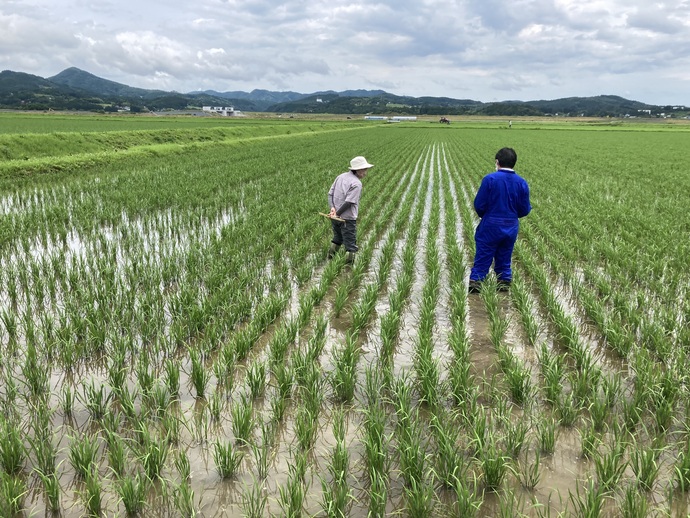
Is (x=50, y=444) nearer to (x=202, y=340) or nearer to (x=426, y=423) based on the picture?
(x=202, y=340)

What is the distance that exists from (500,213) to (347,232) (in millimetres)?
2264

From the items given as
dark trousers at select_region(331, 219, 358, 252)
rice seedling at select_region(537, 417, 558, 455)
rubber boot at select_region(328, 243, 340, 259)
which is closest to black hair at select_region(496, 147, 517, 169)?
dark trousers at select_region(331, 219, 358, 252)

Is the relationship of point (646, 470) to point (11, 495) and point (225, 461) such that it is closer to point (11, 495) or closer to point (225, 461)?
point (225, 461)

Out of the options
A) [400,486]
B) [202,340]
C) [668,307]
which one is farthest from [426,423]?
[668,307]

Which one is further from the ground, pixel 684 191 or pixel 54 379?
pixel 684 191

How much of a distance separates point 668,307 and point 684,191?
11196 mm

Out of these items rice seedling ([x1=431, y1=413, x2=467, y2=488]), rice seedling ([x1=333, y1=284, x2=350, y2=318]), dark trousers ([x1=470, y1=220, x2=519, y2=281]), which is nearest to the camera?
rice seedling ([x1=431, y1=413, x2=467, y2=488])

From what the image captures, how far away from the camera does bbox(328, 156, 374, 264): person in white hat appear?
6.08m

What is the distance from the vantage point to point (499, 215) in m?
5.27

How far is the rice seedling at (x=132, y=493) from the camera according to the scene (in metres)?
2.10

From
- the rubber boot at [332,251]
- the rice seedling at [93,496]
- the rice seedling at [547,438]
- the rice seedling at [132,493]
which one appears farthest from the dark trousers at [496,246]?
the rice seedling at [93,496]

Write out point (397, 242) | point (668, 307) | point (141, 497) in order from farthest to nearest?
point (397, 242), point (668, 307), point (141, 497)

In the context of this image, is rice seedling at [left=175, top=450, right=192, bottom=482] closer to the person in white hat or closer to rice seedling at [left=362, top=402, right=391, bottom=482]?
rice seedling at [left=362, top=402, right=391, bottom=482]

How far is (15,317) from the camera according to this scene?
4.28m
